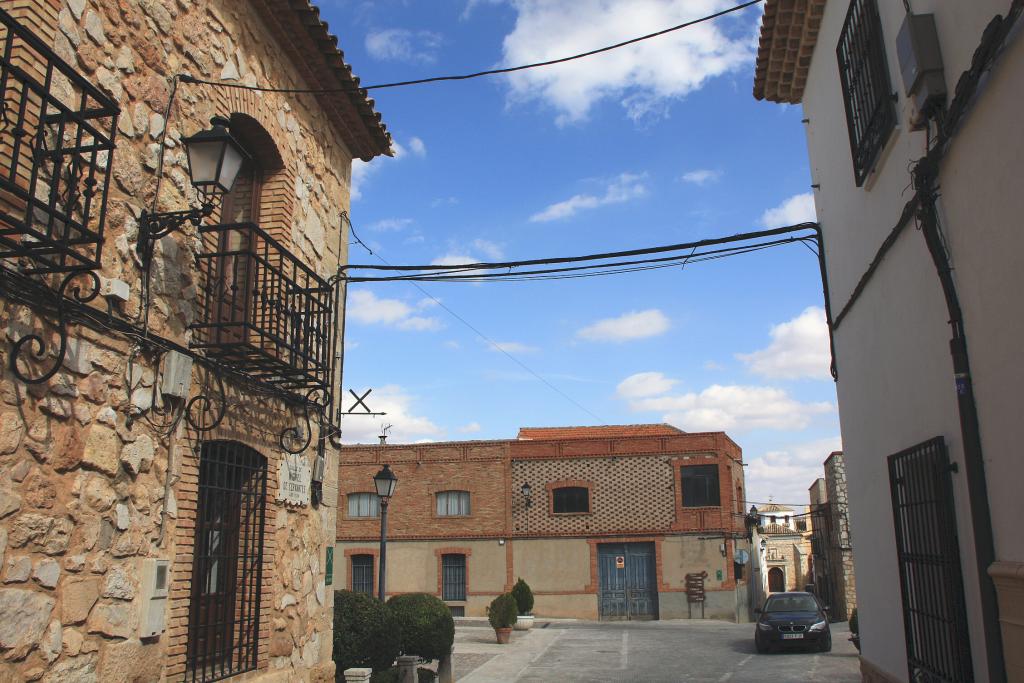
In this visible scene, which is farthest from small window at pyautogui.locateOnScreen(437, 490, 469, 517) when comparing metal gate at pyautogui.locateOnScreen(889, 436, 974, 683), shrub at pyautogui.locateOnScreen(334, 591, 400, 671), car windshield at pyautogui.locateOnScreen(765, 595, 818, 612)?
metal gate at pyautogui.locateOnScreen(889, 436, 974, 683)

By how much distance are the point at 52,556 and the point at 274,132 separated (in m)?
4.04

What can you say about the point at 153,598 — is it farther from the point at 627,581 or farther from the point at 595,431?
the point at 595,431

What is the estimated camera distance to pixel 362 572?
30.4 meters

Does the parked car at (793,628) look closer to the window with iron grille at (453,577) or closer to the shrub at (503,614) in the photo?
the shrub at (503,614)

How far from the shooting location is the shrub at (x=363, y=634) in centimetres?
1020

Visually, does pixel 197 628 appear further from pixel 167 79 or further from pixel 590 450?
pixel 590 450

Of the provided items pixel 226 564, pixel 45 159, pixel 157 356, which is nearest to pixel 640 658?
pixel 226 564

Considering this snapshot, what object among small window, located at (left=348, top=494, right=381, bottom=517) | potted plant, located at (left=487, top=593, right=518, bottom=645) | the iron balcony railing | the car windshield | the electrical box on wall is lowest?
potted plant, located at (left=487, top=593, right=518, bottom=645)

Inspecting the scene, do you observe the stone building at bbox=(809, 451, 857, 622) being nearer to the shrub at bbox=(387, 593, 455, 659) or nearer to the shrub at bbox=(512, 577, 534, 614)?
the shrub at bbox=(512, 577, 534, 614)

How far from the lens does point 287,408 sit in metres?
7.10

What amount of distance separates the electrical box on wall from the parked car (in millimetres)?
14917

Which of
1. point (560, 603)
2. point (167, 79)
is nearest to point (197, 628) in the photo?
point (167, 79)

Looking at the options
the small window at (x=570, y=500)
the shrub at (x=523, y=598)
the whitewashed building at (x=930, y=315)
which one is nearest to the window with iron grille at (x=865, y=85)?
the whitewashed building at (x=930, y=315)

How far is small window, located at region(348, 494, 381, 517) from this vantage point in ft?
101
